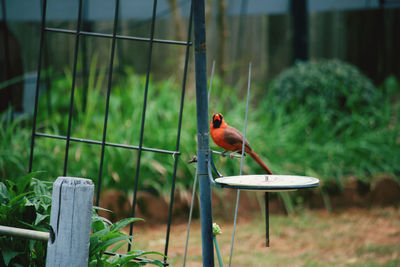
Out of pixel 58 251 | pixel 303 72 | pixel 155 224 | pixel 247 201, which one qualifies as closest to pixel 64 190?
pixel 58 251

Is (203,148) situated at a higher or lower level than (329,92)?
lower

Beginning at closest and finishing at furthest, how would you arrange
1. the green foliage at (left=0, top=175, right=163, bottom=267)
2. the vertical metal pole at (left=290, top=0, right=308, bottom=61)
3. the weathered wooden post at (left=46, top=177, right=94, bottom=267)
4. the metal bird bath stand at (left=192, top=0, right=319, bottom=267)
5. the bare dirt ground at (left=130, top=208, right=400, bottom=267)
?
the weathered wooden post at (left=46, top=177, right=94, bottom=267)
the metal bird bath stand at (left=192, top=0, right=319, bottom=267)
the green foliage at (left=0, top=175, right=163, bottom=267)
the bare dirt ground at (left=130, top=208, right=400, bottom=267)
the vertical metal pole at (left=290, top=0, right=308, bottom=61)

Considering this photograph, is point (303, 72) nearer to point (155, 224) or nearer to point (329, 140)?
point (329, 140)

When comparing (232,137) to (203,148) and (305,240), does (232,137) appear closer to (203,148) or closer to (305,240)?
(203,148)

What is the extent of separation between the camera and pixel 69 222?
153 centimetres

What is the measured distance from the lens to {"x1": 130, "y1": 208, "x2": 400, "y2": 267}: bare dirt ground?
325 centimetres

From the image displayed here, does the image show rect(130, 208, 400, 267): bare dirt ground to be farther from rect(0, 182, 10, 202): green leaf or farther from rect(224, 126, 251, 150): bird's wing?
rect(224, 126, 251, 150): bird's wing

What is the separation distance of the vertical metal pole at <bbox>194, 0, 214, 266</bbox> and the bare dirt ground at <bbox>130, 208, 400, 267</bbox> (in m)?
1.45

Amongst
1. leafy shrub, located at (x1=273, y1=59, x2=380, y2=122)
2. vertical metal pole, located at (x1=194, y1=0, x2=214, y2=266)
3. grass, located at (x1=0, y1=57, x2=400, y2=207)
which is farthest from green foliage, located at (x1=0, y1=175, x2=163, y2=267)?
leafy shrub, located at (x1=273, y1=59, x2=380, y2=122)

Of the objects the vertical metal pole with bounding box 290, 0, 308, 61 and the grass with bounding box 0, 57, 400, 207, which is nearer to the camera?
the grass with bounding box 0, 57, 400, 207

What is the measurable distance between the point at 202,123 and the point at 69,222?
569 mm

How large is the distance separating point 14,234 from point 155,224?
2371 mm

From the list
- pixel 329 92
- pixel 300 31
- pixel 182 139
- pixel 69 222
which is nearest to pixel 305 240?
pixel 182 139

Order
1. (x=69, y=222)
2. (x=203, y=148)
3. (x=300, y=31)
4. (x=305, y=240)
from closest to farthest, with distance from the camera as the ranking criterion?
(x=69, y=222) → (x=203, y=148) → (x=305, y=240) → (x=300, y=31)
